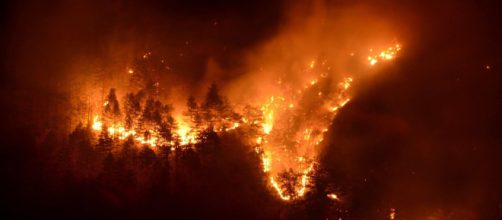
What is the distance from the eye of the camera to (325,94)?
915 inches

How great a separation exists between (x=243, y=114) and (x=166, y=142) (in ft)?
12.1

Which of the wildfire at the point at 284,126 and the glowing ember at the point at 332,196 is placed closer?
the glowing ember at the point at 332,196

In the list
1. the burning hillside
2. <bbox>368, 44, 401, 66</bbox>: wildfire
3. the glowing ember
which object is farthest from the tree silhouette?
<bbox>368, 44, 401, 66</bbox>: wildfire

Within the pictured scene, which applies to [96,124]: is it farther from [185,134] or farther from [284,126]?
[284,126]

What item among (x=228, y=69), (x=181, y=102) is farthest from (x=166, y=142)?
(x=228, y=69)

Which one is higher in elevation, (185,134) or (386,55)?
(386,55)

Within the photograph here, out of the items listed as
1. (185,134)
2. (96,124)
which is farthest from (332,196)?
(96,124)

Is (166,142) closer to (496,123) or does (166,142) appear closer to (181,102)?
(181,102)

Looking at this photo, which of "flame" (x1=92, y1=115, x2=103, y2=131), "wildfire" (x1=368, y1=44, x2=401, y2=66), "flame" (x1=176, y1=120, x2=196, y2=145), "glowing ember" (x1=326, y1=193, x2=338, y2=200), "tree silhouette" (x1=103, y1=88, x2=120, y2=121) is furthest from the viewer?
"flame" (x1=92, y1=115, x2=103, y2=131)

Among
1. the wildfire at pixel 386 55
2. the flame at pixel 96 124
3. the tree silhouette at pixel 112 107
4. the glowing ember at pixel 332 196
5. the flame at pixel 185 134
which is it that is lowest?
the glowing ember at pixel 332 196

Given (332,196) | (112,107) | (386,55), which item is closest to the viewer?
(332,196)

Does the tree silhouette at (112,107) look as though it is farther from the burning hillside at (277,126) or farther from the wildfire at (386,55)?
the wildfire at (386,55)

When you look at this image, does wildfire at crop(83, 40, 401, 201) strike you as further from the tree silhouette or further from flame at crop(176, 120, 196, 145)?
the tree silhouette

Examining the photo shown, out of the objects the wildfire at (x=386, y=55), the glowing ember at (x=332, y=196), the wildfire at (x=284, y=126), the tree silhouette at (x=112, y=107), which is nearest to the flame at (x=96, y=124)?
the wildfire at (x=284, y=126)
